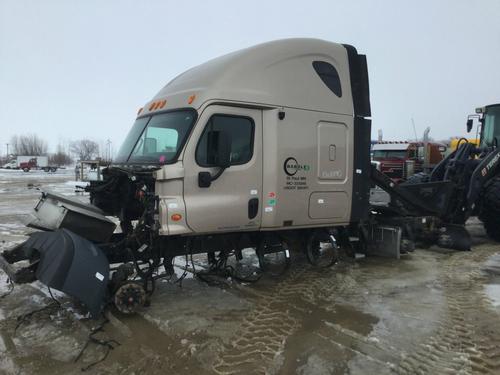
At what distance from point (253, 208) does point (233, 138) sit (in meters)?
1.00

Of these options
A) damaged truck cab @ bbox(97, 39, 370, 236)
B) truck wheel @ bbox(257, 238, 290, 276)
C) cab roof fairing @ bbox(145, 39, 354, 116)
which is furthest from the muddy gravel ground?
cab roof fairing @ bbox(145, 39, 354, 116)

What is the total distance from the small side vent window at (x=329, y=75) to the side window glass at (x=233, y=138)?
154cm

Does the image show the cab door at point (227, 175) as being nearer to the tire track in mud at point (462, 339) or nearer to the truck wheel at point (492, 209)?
the tire track in mud at point (462, 339)

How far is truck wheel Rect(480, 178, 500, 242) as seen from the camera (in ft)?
29.4

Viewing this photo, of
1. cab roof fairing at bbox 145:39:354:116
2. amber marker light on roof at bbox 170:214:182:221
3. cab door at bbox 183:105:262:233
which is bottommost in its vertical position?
amber marker light on roof at bbox 170:214:182:221

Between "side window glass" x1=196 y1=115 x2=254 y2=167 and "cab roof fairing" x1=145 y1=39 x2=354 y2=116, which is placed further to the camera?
"cab roof fairing" x1=145 y1=39 x2=354 y2=116

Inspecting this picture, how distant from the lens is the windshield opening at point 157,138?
536 cm

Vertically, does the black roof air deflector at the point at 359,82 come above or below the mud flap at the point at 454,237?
above

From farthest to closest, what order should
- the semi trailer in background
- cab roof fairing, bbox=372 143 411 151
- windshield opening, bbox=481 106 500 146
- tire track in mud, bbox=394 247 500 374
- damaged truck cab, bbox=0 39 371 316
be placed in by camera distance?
1. the semi trailer in background
2. cab roof fairing, bbox=372 143 411 151
3. windshield opening, bbox=481 106 500 146
4. damaged truck cab, bbox=0 39 371 316
5. tire track in mud, bbox=394 247 500 374

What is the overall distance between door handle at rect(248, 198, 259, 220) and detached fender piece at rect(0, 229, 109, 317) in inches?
78.1

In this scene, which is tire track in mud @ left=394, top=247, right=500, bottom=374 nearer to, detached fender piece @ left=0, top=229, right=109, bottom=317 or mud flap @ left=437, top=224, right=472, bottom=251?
mud flap @ left=437, top=224, right=472, bottom=251

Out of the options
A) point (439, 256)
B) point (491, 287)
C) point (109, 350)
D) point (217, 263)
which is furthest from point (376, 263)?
point (109, 350)

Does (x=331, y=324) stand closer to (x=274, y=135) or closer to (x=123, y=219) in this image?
(x=274, y=135)

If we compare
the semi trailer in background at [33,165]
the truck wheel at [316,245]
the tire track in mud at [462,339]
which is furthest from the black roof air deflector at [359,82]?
the semi trailer in background at [33,165]
